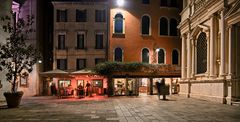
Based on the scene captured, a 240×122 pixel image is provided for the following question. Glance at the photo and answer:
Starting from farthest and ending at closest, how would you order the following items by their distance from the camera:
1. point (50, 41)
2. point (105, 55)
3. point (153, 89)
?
point (50, 41)
point (105, 55)
point (153, 89)

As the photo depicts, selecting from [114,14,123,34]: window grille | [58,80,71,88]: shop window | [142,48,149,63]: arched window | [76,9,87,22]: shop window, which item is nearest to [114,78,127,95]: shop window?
[142,48,149,63]: arched window

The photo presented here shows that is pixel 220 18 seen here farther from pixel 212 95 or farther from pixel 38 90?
pixel 38 90

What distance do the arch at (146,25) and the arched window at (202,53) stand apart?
13.5 m

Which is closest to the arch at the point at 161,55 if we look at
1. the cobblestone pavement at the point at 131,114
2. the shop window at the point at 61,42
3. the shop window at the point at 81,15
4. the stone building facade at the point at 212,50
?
the shop window at the point at 81,15

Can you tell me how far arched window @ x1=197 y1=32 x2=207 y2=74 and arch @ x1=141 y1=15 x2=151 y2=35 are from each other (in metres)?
13.5

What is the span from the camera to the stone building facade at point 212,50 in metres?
19.7

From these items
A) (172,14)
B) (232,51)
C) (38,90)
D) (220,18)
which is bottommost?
(38,90)

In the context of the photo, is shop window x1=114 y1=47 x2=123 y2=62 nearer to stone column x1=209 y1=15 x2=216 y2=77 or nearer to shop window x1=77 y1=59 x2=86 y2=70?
shop window x1=77 y1=59 x2=86 y2=70

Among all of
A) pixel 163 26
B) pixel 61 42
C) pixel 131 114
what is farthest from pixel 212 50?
pixel 61 42

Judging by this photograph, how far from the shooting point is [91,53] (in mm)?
40781

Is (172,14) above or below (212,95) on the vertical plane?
above

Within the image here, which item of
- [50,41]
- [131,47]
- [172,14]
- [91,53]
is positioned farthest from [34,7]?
[172,14]

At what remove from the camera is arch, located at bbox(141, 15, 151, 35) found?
131 ft

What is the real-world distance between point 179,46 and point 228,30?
799 inches
